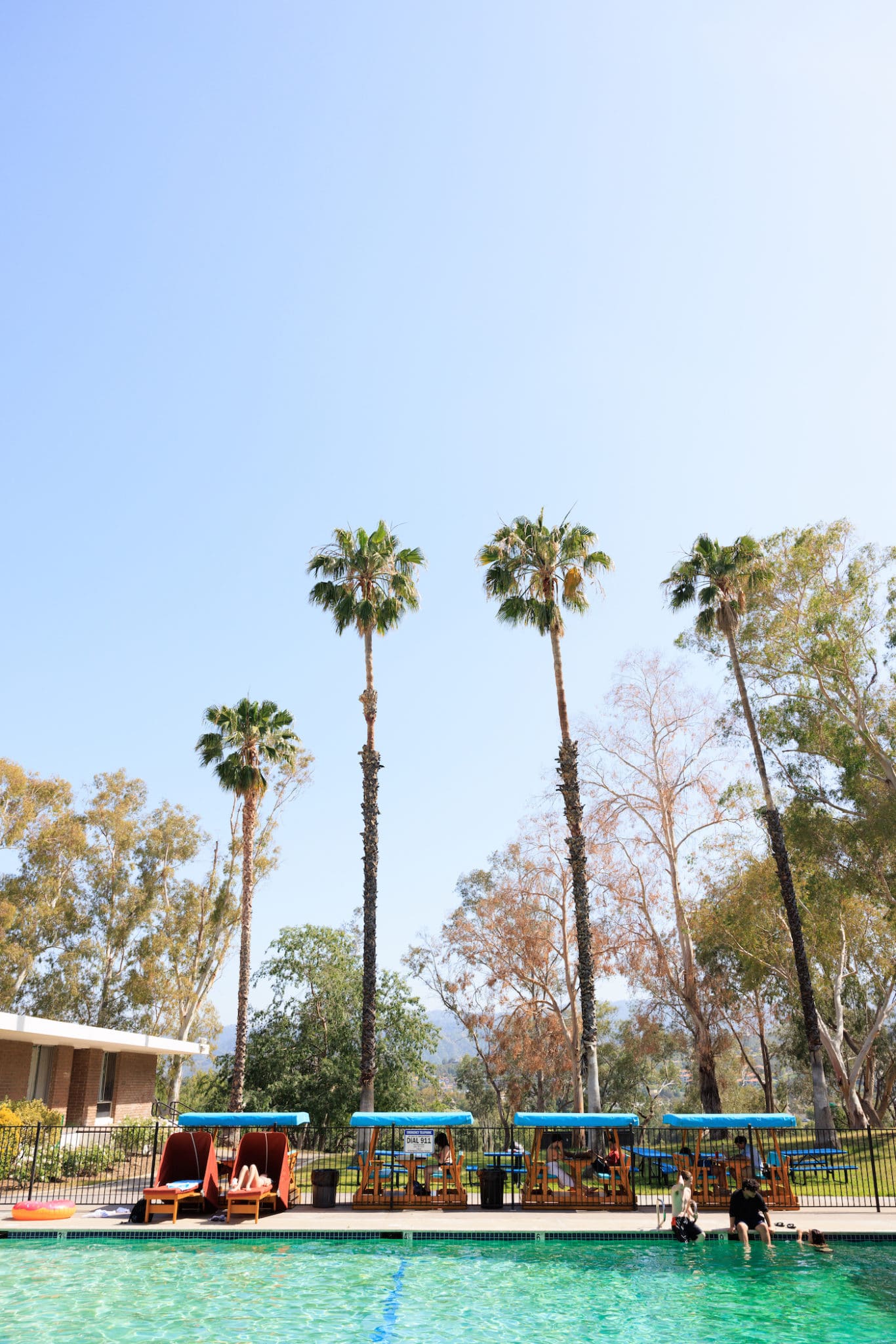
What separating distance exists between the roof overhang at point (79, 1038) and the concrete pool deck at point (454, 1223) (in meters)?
4.41

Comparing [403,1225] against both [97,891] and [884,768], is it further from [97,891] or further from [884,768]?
[97,891]

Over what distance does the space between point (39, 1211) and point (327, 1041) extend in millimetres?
21972

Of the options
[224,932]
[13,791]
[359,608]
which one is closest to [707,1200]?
[359,608]

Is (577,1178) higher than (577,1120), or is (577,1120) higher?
(577,1120)

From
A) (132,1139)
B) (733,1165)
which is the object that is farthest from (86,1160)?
(733,1165)

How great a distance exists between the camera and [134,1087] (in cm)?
3216

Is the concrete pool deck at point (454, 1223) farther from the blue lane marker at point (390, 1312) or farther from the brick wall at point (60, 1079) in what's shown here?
the brick wall at point (60, 1079)

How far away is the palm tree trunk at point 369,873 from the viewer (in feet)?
81.7

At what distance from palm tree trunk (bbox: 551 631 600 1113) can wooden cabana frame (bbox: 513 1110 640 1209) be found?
11.6 feet

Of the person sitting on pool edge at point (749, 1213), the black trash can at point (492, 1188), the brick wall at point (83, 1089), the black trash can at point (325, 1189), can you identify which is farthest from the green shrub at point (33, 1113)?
the person sitting on pool edge at point (749, 1213)

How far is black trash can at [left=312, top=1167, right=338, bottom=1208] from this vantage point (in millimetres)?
19391

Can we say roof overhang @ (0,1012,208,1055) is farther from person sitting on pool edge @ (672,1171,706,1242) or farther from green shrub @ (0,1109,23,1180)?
person sitting on pool edge @ (672,1171,706,1242)

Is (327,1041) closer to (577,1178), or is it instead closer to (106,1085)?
(106,1085)

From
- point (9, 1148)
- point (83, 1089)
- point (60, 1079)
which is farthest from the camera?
point (83, 1089)
